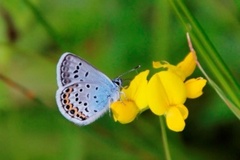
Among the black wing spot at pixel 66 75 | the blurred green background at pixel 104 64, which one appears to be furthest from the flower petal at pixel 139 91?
the blurred green background at pixel 104 64

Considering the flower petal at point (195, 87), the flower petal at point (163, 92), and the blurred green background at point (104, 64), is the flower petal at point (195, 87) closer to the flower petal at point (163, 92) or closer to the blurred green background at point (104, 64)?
the flower petal at point (163, 92)

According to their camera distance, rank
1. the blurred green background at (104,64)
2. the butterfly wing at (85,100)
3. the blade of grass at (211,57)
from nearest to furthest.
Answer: the blade of grass at (211,57)
the butterfly wing at (85,100)
the blurred green background at (104,64)

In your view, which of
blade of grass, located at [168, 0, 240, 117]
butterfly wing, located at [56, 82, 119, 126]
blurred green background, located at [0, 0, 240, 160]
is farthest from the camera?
blurred green background, located at [0, 0, 240, 160]

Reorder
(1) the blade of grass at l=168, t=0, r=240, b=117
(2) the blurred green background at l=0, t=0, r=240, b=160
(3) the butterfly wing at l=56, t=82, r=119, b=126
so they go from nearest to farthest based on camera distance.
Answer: (1) the blade of grass at l=168, t=0, r=240, b=117 → (3) the butterfly wing at l=56, t=82, r=119, b=126 → (2) the blurred green background at l=0, t=0, r=240, b=160

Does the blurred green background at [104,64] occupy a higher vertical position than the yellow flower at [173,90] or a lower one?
higher

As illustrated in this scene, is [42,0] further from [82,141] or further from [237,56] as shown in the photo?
[237,56]

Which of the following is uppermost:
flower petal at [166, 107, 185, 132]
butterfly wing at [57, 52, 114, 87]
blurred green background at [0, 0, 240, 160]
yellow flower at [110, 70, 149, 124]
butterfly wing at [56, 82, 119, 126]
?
blurred green background at [0, 0, 240, 160]

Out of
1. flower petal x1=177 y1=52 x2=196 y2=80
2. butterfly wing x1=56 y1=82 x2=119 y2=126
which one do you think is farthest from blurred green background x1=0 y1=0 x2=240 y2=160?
flower petal x1=177 y1=52 x2=196 y2=80

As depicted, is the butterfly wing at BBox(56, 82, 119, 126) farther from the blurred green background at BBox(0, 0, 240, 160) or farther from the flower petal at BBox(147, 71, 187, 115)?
the blurred green background at BBox(0, 0, 240, 160)
